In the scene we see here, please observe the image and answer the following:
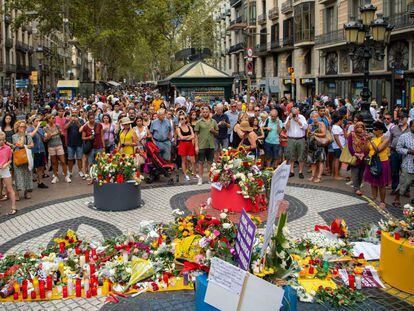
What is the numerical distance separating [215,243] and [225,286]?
3.27 ft

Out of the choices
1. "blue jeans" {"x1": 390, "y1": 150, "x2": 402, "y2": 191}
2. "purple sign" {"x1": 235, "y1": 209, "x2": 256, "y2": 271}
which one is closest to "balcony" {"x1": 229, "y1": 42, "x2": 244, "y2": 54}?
"blue jeans" {"x1": 390, "y1": 150, "x2": 402, "y2": 191}

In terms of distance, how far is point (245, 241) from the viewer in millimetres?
4289

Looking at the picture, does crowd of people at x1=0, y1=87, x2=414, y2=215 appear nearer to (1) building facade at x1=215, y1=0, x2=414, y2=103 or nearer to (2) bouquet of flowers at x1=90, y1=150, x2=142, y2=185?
(2) bouquet of flowers at x1=90, y1=150, x2=142, y2=185

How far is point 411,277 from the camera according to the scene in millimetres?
5848

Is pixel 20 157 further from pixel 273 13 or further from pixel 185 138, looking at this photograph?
pixel 273 13

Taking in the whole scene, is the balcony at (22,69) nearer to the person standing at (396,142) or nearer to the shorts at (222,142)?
the shorts at (222,142)

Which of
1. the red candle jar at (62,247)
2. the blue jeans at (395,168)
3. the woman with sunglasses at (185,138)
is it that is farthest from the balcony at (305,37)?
the red candle jar at (62,247)

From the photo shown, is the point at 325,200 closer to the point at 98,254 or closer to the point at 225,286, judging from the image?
the point at 98,254

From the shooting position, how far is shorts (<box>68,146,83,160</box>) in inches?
521

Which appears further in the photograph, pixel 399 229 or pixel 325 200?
pixel 325 200

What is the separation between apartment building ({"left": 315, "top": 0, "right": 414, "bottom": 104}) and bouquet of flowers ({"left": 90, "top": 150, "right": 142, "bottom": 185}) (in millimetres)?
15859

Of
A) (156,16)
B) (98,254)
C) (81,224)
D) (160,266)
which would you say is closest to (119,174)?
(81,224)

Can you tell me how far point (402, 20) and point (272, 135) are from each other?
18.2 meters

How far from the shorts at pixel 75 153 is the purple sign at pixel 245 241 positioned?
9.53 meters
